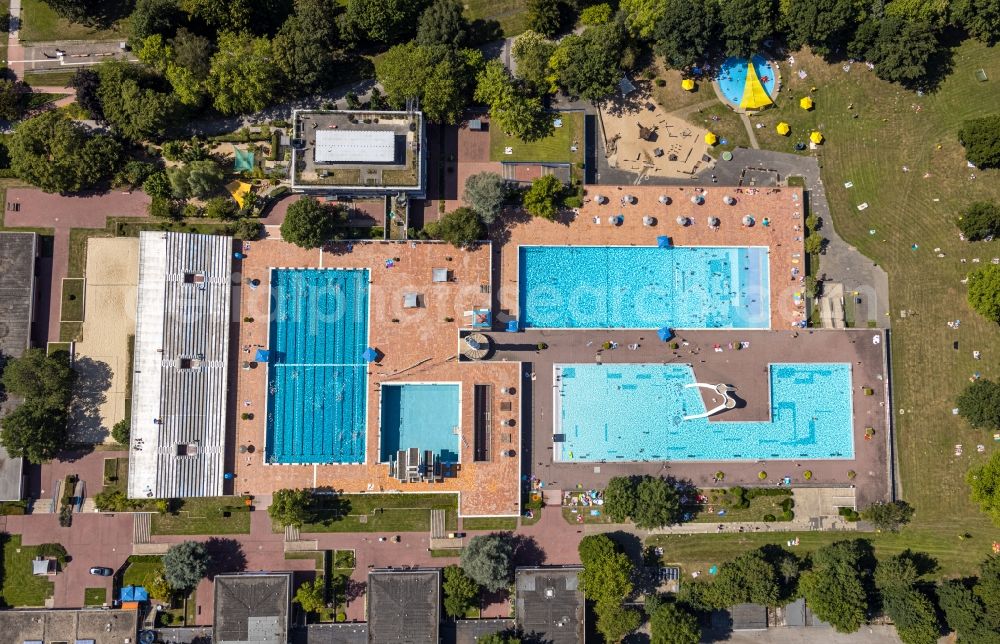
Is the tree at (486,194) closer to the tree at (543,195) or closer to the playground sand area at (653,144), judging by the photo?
the tree at (543,195)

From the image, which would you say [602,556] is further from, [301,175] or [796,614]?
[301,175]

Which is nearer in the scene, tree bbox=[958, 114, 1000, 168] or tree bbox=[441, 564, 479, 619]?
tree bbox=[441, 564, 479, 619]

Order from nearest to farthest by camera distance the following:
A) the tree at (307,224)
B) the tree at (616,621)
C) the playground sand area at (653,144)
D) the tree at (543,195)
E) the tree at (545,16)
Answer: the tree at (616,621), the tree at (307,224), the tree at (543,195), the tree at (545,16), the playground sand area at (653,144)

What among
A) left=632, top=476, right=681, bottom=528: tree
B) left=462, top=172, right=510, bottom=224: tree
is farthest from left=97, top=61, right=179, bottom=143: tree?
left=632, top=476, right=681, bottom=528: tree

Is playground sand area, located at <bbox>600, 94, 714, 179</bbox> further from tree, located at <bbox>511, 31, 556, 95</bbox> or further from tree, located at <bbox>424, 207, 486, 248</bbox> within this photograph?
tree, located at <bbox>424, 207, 486, 248</bbox>

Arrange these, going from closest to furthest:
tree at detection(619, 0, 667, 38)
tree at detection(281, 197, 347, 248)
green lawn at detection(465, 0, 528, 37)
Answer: tree at detection(281, 197, 347, 248) < tree at detection(619, 0, 667, 38) < green lawn at detection(465, 0, 528, 37)

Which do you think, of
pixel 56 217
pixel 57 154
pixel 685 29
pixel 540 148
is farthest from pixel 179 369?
pixel 685 29

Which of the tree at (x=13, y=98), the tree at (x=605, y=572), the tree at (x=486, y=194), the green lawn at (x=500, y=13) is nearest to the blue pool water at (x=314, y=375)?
the tree at (x=486, y=194)
